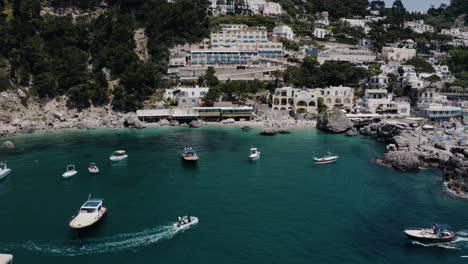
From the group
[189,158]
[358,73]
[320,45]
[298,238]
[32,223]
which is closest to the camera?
[298,238]

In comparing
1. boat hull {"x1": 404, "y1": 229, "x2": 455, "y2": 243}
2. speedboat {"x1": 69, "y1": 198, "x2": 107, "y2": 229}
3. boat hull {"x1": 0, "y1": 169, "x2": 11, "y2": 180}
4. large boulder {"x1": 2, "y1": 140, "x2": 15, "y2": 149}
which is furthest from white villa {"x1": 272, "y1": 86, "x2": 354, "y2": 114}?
speedboat {"x1": 69, "y1": 198, "x2": 107, "y2": 229}

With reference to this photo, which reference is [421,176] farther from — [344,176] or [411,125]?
[411,125]

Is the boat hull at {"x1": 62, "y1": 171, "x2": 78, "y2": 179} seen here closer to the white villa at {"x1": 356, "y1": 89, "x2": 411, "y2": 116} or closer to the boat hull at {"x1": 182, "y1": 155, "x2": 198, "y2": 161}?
the boat hull at {"x1": 182, "y1": 155, "x2": 198, "y2": 161}

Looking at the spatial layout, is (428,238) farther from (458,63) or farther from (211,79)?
(458,63)

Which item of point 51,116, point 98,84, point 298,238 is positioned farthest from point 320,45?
point 298,238

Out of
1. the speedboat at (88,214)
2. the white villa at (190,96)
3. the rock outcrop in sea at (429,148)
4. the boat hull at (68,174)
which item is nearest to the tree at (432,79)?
the rock outcrop in sea at (429,148)

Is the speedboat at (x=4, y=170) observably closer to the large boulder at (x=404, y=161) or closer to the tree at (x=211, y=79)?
the large boulder at (x=404, y=161)

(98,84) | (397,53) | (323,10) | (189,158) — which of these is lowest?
(189,158)

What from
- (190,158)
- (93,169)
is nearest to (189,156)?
(190,158)
